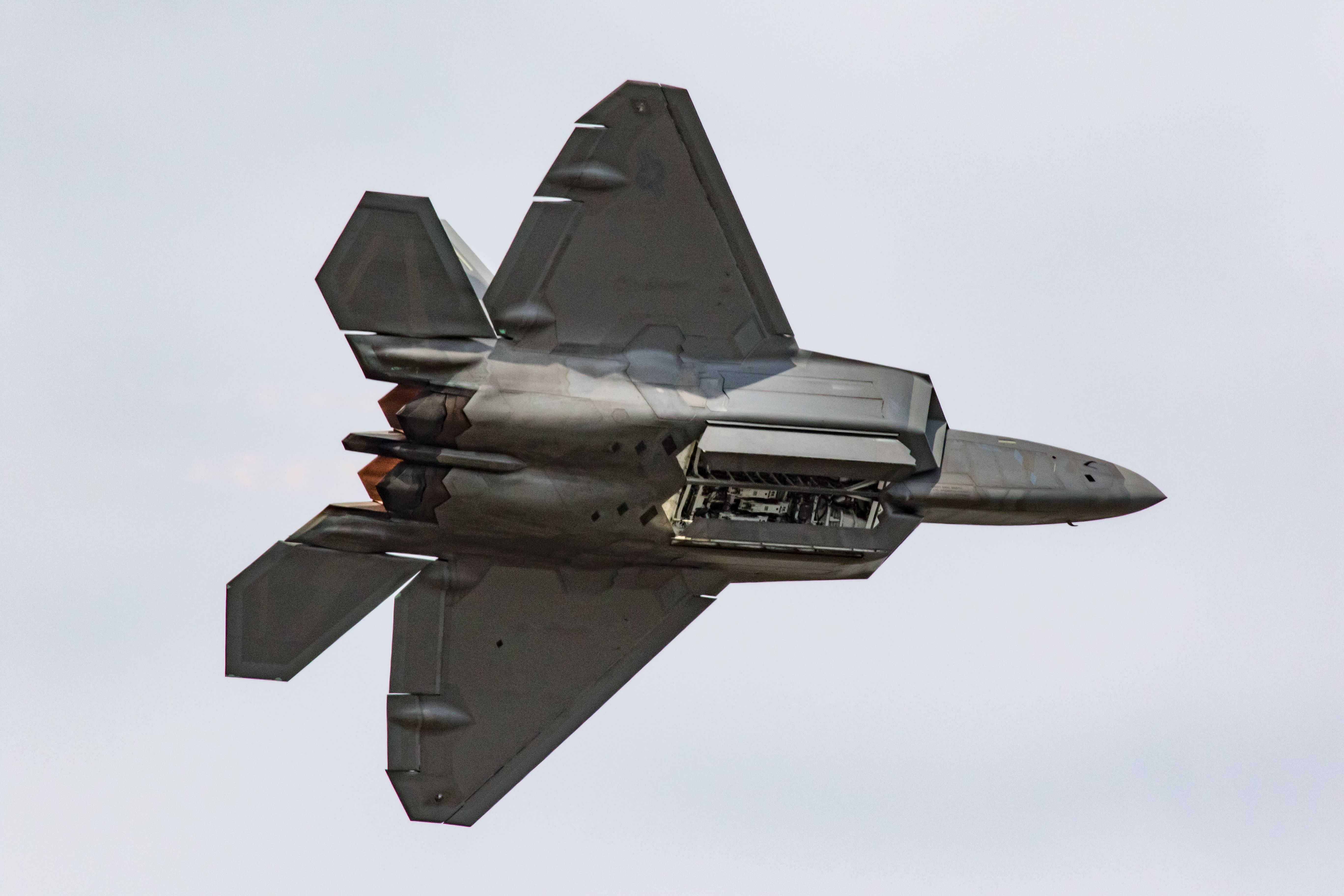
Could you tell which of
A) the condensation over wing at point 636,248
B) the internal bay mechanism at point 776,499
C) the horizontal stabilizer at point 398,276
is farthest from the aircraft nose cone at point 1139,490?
the horizontal stabilizer at point 398,276

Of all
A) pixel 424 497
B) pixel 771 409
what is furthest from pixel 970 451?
pixel 424 497

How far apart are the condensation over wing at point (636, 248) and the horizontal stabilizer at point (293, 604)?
2.75m

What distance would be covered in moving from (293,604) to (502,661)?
6.97ft

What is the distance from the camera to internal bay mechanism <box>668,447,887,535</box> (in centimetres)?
1583

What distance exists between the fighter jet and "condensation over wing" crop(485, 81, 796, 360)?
2 centimetres

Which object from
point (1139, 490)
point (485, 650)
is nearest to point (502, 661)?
point (485, 650)

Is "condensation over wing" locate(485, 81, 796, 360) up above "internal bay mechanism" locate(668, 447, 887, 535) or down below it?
above

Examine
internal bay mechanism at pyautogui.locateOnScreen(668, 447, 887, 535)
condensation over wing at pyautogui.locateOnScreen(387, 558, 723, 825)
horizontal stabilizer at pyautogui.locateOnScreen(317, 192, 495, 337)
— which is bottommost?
condensation over wing at pyautogui.locateOnScreen(387, 558, 723, 825)

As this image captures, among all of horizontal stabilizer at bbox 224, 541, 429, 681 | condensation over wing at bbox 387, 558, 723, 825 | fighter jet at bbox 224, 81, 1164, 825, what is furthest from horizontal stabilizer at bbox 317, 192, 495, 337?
condensation over wing at bbox 387, 558, 723, 825

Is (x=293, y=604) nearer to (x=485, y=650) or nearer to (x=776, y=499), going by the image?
(x=485, y=650)

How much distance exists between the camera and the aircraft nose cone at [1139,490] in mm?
17297

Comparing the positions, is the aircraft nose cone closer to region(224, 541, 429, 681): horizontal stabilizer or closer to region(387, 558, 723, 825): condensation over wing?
region(387, 558, 723, 825): condensation over wing

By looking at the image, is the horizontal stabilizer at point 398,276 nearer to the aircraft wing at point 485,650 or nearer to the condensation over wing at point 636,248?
the condensation over wing at point 636,248

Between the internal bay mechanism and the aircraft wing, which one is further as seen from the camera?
the aircraft wing
